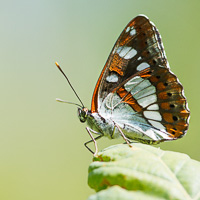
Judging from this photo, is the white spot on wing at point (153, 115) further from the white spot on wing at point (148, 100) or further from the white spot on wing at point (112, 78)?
the white spot on wing at point (112, 78)

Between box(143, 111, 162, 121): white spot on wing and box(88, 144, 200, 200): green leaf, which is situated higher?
box(88, 144, 200, 200): green leaf

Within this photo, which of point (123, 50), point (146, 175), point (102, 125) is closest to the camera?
point (146, 175)

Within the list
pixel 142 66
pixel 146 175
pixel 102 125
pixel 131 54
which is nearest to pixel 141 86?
pixel 142 66

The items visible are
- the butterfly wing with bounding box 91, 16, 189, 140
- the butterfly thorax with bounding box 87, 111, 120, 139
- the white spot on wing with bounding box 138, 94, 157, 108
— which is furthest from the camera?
the white spot on wing with bounding box 138, 94, 157, 108

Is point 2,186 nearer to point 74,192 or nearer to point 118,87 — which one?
point 74,192

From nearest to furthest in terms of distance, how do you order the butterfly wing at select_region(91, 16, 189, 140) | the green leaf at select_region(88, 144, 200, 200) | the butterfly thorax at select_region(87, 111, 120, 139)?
1. the green leaf at select_region(88, 144, 200, 200)
2. the butterfly thorax at select_region(87, 111, 120, 139)
3. the butterfly wing at select_region(91, 16, 189, 140)

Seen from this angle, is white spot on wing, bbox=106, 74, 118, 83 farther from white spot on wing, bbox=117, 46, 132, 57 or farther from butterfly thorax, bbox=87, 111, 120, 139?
butterfly thorax, bbox=87, 111, 120, 139

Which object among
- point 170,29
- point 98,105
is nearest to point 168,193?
point 98,105

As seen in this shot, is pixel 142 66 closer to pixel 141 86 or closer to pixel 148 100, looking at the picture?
pixel 141 86

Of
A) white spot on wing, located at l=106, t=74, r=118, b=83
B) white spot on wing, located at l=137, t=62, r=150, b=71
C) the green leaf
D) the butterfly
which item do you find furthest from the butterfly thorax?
the green leaf
